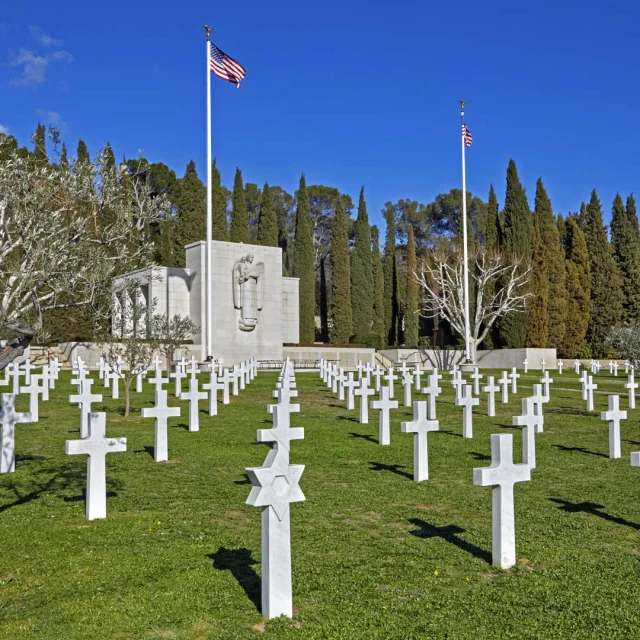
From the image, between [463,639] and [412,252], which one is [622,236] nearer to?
[412,252]

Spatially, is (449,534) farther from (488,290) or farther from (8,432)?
(488,290)

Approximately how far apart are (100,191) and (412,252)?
2022 inches

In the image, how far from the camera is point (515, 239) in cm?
4350

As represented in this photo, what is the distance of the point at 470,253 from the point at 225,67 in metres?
24.6

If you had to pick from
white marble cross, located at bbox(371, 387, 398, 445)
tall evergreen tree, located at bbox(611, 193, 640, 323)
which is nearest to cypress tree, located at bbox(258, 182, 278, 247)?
tall evergreen tree, located at bbox(611, 193, 640, 323)

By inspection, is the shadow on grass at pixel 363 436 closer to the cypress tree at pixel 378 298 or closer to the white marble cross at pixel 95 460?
the white marble cross at pixel 95 460

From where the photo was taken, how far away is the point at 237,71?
26.8 meters

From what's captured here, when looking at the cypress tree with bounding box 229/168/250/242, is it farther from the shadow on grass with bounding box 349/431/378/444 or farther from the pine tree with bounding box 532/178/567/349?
the shadow on grass with bounding box 349/431/378/444

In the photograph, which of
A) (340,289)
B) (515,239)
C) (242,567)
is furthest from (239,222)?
(242,567)

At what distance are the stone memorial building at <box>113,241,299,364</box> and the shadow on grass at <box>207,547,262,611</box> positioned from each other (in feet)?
94.5

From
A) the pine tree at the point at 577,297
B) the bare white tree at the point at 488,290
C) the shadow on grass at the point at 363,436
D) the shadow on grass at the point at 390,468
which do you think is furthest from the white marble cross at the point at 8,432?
the pine tree at the point at 577,297

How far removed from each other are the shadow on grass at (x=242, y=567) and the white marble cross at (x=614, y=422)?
6.49 m

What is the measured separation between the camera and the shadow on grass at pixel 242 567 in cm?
462

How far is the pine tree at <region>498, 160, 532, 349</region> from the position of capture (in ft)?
141
